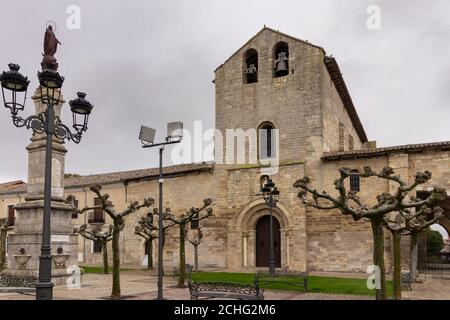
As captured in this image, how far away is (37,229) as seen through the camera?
52.6ft

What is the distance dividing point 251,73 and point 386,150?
350 inches

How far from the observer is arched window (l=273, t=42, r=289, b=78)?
2517 cm

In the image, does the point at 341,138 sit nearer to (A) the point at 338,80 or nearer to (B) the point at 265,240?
(A) the point at 338,80

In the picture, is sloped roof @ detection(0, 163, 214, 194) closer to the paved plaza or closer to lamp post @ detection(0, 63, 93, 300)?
the paved plaza

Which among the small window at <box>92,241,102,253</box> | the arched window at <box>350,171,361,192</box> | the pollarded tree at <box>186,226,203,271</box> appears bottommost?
the small window at <box>92,241,102,253</box>

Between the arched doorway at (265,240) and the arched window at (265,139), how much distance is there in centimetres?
349

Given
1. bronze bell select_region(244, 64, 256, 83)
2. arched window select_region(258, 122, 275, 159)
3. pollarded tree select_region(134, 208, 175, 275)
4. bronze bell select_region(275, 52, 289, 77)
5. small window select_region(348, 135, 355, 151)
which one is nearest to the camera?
pollarded tree select_region(134, 208, 175, 275)

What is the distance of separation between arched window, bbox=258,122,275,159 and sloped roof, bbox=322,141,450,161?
325 centimetres

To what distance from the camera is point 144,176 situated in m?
31.4

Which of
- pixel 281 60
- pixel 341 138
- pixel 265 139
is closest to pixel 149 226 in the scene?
pixel 265 139

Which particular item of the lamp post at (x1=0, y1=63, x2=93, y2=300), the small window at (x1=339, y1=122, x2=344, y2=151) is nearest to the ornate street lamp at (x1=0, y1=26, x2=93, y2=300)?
the lamp post at (x1=0, y1=63, x2=93, y2=300)
